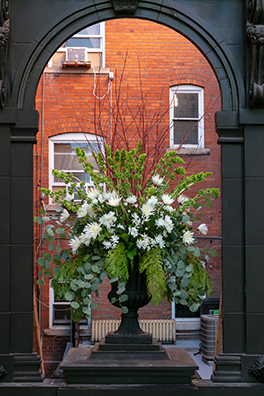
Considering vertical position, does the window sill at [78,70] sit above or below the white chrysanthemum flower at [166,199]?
above

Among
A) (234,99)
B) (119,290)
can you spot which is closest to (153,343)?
(119,290)

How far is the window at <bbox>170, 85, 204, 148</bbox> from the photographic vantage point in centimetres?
1070

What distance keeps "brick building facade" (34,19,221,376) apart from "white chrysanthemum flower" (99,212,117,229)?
6565mm

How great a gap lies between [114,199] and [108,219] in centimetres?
18

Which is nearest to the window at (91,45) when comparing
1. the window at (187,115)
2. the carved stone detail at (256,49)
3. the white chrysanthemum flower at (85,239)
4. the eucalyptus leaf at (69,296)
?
the window at (187,115)

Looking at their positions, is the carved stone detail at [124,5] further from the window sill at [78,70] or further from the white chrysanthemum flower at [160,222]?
the window sill at [78,70]

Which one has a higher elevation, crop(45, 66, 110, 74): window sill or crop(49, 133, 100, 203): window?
crop(45, 66, 110, 74): window sill

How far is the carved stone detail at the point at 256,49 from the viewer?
12.4 ft

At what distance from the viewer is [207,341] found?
8.88 metres

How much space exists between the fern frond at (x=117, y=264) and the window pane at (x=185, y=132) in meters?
7.29

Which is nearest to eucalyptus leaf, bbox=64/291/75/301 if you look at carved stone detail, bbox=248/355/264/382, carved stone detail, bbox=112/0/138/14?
carved stone detail, bbox=248/355/264/382

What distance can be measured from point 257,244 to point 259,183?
1.70 ft

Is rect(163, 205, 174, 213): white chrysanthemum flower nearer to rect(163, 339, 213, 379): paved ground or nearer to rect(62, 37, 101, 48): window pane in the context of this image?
rect(163, 339, 213, 379): paved ground

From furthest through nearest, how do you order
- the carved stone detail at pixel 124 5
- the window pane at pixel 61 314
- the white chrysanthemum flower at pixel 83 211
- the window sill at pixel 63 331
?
the window pane at pixel 61 314
the window sill at pixel 63 331
the carved stone detail at pixel 124 5
the white chrysanthemum flower at pixel 83 211
